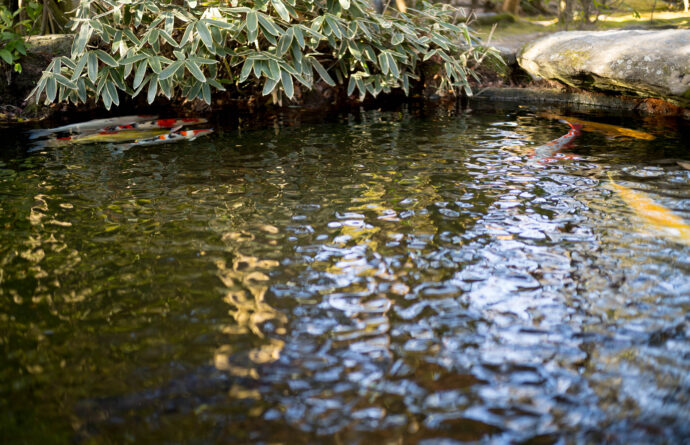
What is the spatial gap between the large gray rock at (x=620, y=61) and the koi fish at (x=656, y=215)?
8.33ft

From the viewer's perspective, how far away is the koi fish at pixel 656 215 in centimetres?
308

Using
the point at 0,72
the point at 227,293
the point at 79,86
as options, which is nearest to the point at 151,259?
the point at 227,293

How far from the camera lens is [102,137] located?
5.87 metres

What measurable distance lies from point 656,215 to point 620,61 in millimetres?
3409

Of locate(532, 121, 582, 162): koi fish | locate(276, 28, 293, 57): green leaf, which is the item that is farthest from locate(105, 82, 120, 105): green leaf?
locate(532, 121, 582, 162): koi fish

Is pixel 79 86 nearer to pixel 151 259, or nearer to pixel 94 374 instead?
pixel 151 259

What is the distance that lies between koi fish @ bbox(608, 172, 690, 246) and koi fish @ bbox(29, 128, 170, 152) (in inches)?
173

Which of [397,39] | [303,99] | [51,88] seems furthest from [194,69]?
[303,99]

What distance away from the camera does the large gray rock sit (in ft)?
18.5

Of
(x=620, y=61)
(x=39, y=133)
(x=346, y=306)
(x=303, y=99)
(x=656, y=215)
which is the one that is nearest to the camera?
(x=346, y=306)

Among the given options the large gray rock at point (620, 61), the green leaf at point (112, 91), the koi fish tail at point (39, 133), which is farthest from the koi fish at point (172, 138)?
the large gray rock at point (620, 61)

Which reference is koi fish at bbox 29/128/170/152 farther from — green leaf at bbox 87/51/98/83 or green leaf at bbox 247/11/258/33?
green leaf at bbox 247/11/258/33

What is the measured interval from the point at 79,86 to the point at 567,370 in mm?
5546

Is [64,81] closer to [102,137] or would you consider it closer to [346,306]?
[102,137]
